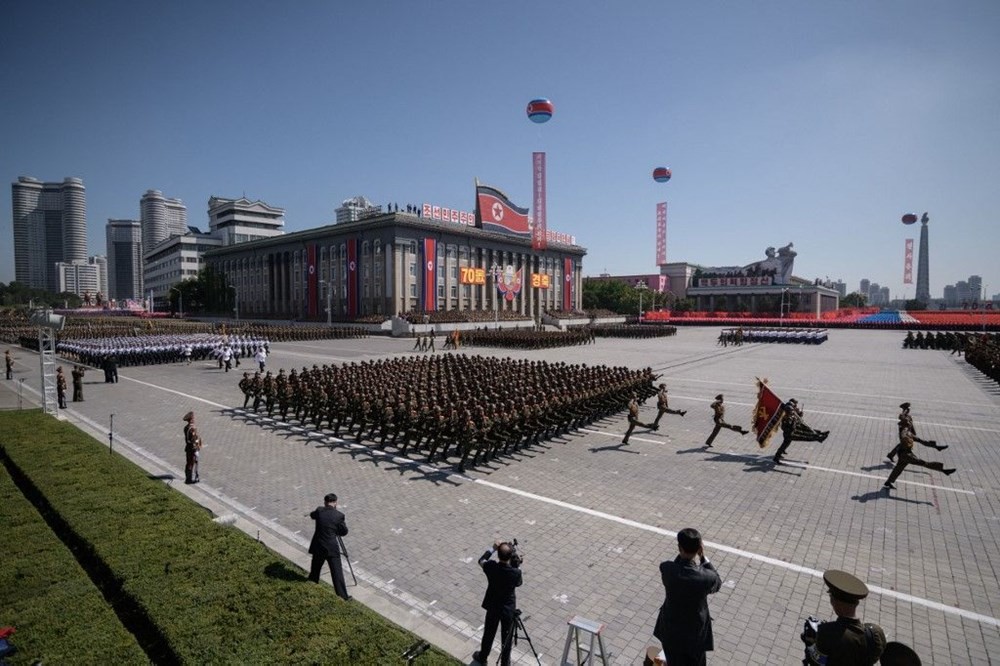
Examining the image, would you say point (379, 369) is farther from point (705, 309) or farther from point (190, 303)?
point (190, 303)

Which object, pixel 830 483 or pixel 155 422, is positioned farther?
pixel 155 422

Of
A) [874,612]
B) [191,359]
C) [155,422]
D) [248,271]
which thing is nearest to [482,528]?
[874,612]

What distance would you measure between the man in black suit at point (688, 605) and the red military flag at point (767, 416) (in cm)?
889

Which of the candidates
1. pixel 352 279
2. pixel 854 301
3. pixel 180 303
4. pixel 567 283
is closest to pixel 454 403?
pixel 352 279

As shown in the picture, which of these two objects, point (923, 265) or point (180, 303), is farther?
point (923, 265)

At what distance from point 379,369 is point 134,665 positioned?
52.4ft

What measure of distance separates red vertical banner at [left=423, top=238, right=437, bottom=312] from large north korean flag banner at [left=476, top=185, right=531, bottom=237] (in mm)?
11634

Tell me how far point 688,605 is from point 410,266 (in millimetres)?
67856

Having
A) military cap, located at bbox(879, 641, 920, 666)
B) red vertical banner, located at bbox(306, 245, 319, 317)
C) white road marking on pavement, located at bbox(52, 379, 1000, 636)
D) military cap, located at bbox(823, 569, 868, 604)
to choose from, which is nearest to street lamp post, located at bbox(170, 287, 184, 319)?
red vertical banner, located at bbox(306, 245, 319, 317)

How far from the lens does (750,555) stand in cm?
748

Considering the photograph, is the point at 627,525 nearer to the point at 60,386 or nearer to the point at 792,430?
the point at 792,430

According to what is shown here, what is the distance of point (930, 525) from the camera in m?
8.50

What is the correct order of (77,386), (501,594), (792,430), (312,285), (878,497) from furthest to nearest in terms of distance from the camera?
(312,285) < (77,386) < (792,430) < (878,497) < (501,594)

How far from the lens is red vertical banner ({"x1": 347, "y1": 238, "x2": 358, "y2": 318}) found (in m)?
71.7
